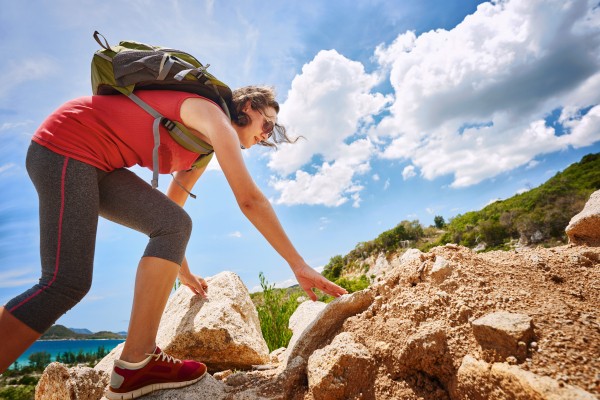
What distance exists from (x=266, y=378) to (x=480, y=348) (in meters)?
1.20

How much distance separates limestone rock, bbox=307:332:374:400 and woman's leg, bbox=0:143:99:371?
121 centimetres

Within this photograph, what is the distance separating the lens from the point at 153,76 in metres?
1.86

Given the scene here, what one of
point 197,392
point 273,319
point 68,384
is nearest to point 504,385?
point 197,392

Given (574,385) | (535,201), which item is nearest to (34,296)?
(574,385)

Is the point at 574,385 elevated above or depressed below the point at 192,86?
below

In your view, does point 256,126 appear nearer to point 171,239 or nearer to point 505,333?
point 171,239

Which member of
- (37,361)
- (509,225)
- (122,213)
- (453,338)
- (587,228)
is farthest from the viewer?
(509,225)

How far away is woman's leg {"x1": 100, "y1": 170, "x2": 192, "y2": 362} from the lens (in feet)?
5.51

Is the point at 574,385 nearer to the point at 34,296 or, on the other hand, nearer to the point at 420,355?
the point at 420,355

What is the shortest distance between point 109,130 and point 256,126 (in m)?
0.95

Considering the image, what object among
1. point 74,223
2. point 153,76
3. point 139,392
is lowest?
point 139,392

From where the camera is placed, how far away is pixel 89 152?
5.77 feet

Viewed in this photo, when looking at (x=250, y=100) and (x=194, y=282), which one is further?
(x=194, y=282)

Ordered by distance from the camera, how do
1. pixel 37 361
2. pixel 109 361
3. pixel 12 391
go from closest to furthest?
1. pixel 109 361
2. pixel 37 361
3. pixel 12 391
